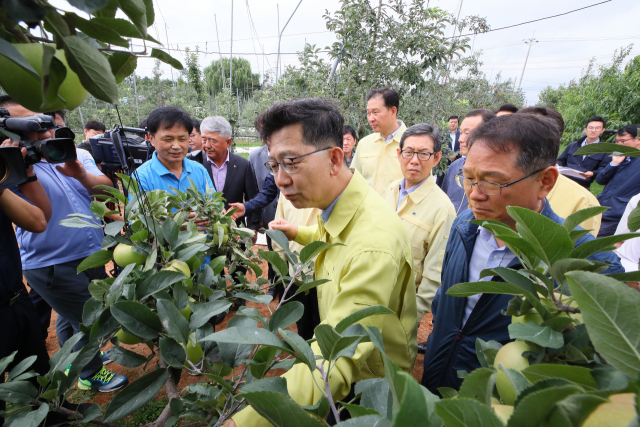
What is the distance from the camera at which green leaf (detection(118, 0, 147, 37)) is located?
47cm

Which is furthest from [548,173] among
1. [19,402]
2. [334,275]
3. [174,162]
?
[174,162]

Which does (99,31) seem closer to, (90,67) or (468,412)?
(90,67)

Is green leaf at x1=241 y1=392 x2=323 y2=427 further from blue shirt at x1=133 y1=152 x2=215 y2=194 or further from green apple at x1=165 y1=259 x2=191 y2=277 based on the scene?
blue shirt at x1=133 y1=152 x2=215 y2=194

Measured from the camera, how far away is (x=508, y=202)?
1.22 metres

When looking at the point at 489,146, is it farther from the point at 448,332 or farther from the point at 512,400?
the point at 512,400

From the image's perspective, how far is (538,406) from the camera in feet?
1.06

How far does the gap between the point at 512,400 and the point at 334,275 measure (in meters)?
0.79

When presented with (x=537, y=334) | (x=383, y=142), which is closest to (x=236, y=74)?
(x=383, y=142)

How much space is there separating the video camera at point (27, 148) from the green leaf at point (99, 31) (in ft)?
3.28

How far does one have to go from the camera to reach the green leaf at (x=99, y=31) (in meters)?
0.47

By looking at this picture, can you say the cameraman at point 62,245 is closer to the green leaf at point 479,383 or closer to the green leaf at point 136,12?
the green leaf at point 136,12

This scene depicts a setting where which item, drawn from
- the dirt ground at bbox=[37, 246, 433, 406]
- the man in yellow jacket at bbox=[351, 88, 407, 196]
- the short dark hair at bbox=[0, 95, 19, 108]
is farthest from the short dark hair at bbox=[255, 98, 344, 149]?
the man in yellow jacket at bbox=[351, 88, 407, 196]

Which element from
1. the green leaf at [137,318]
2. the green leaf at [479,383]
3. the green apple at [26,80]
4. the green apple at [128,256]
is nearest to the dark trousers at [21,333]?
the green apple at [128,256]

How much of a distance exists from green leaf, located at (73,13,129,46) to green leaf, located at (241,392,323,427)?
0.53 meters
